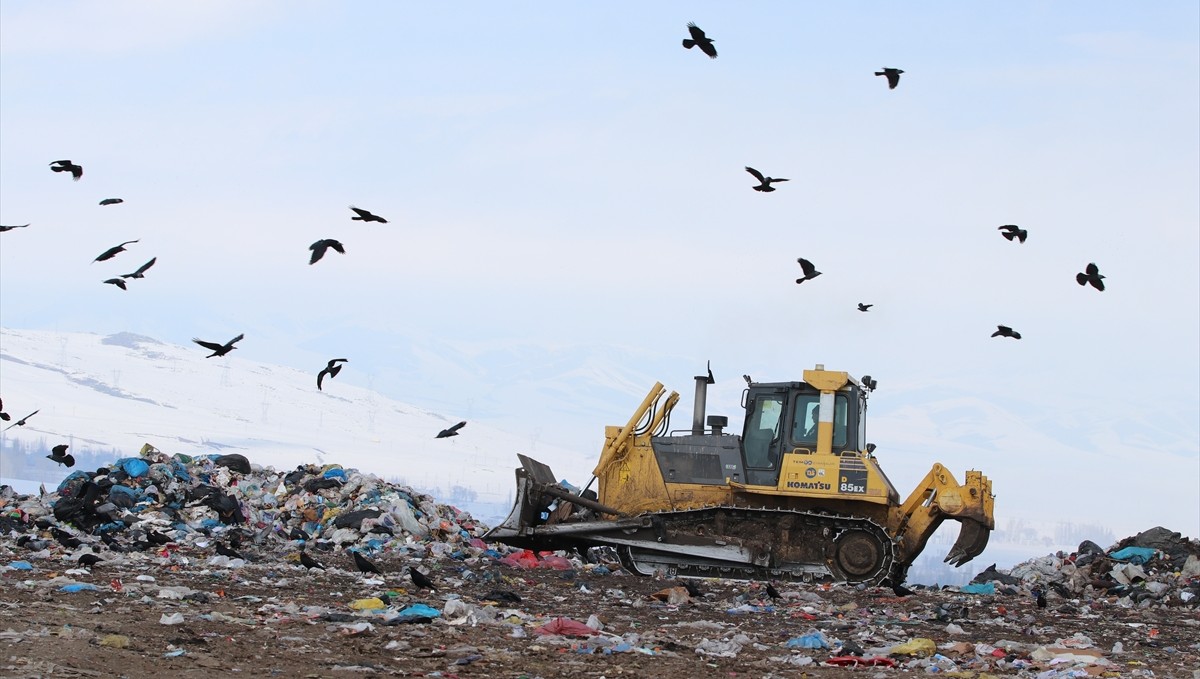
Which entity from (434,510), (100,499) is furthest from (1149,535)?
A: (100,499)

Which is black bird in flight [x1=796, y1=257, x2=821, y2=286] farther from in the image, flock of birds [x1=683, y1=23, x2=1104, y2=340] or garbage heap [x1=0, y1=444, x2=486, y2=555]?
garbage heap [x1=0, y1=444, x2=486, y2=555]

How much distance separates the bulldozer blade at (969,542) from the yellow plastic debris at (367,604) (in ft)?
23.4

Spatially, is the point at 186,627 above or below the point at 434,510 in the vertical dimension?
below

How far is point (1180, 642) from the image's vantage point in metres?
10.4

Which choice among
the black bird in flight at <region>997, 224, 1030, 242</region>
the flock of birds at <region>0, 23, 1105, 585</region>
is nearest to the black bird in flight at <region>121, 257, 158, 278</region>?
the flock of birds at <region>0, 23, 1105, 585</region>

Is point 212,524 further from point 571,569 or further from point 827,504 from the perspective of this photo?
point 827,504

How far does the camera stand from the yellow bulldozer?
47.4ft

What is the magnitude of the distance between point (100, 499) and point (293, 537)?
7.60 ft

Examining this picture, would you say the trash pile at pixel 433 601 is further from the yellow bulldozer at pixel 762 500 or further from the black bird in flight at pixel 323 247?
the black bird in flight at pixel 323 247

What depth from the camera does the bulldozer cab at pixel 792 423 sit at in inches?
579

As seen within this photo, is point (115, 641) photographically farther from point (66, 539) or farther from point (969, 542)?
point (969, 542)

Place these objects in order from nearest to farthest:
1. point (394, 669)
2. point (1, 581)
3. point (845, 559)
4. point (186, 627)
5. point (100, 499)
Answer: point (394, 669) < point (186, 627) < point (1, 581) < point (845, 559) < point (100, 499)

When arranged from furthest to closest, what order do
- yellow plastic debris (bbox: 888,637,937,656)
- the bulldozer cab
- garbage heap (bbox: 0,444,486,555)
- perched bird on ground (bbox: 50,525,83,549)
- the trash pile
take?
1. garbage heap (bbox: 0,444,486,555)
2. the bulldozer cab
3. perched bird on ground (bbox: 50,525,83,549)
4. yellow plastic debris (bbox: 888,637,937,656)
5. the trash pile

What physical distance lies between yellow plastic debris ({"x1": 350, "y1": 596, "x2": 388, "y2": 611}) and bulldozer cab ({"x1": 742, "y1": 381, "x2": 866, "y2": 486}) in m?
5.86
